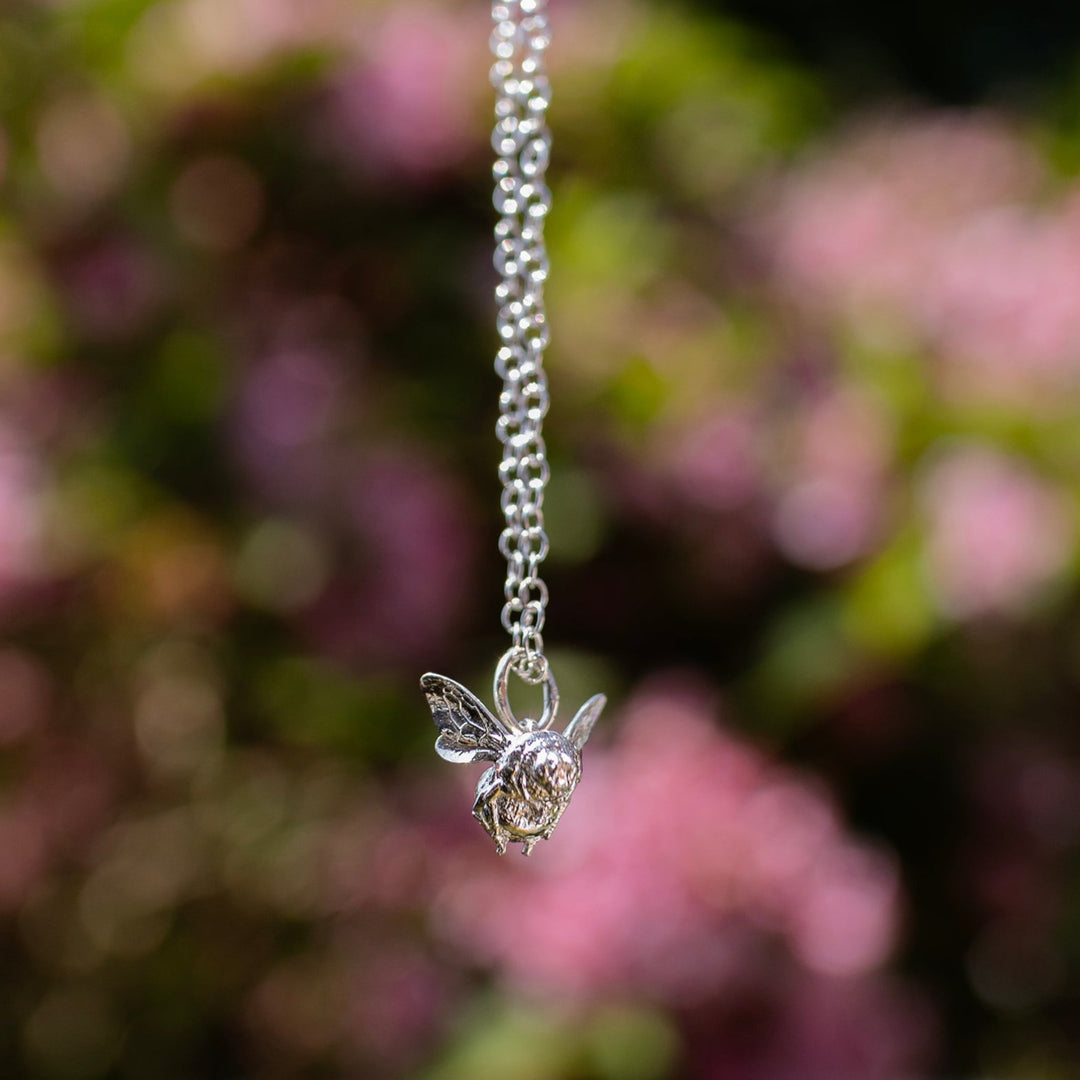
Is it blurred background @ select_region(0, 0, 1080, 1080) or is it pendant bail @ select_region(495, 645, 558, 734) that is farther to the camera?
blurred background @ select_region(0, 0, 1080, 1080)

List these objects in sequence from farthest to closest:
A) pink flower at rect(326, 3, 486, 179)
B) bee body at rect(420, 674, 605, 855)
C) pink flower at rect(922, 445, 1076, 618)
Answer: pink flower at rect(326, 3, 486, 179)
pink flower at rect(922, 445, 1076, 618)
bee body at rect(420, 674, 605, 855)

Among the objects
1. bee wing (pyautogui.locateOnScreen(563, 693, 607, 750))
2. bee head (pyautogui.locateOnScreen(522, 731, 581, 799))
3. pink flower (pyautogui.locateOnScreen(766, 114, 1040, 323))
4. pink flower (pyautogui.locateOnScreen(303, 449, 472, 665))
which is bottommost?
pink flower (pyautogui.locateOnScreen(303, 449, 472, 665))

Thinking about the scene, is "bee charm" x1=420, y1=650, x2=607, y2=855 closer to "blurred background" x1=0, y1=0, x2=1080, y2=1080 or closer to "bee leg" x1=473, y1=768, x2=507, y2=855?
"bee leg" x1=473, y1=768, x2=507, y2=855

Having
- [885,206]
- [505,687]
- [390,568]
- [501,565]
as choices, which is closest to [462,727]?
[505,687]

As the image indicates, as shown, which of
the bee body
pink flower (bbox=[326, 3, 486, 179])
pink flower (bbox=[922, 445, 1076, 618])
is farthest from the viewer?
pink flower (bbox=[326, 3, 486, 179])

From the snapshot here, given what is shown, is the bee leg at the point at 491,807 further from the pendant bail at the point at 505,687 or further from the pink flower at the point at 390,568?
the pink flower at the point at 390,568

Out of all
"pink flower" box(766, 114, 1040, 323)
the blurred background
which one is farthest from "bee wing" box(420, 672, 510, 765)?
"pink flower" box(766, 114, 1040, 323)

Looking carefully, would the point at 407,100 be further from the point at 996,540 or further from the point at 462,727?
the point at 462,727

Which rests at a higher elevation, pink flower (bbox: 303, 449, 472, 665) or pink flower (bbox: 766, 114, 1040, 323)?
pink flower (bbox: 766, 114, 1040, 323)

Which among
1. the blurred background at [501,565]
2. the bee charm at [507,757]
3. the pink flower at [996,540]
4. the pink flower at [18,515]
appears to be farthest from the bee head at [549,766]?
A: the pink flower at [18,515]
